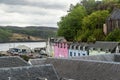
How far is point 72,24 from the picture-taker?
95812 mm

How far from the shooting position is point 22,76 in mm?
27047

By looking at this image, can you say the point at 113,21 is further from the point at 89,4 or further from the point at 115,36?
the point at 89,4

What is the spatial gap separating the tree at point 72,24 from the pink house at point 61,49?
13.1m

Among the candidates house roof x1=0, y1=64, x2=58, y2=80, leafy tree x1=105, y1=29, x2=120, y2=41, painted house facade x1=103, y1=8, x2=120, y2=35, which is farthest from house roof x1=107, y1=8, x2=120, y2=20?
house roof x1=0, y1=64, x2=58, y2=80

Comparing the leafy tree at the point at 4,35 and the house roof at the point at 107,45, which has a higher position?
the house roof at the point at 107,45

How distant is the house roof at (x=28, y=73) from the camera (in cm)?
2667

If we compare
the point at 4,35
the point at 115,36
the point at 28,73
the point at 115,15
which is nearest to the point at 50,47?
the point at 115,15

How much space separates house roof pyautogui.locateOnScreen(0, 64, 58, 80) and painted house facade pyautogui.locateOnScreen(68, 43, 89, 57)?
133 ft

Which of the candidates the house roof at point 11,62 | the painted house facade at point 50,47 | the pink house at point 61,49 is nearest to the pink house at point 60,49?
the pink house at point 61,49

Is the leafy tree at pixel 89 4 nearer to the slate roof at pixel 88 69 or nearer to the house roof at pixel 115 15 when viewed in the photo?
the house roof at pixel 115 15

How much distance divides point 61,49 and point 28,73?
51637 mm

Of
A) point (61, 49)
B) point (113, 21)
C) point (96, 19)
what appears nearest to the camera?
point (61, 49)

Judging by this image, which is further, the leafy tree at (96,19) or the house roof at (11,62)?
the leafy tree at (96,19)

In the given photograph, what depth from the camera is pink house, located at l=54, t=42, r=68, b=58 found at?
251 ft
